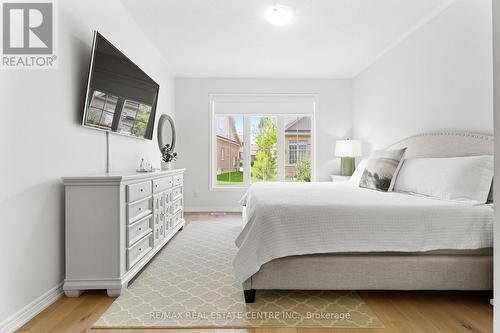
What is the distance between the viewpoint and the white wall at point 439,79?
2.61 metres

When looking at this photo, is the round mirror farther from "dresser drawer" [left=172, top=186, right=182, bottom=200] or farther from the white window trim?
"dresser drawer" [left=172, top=186, right=182, bottom=200]

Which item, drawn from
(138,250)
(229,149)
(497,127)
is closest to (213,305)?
(138,250)

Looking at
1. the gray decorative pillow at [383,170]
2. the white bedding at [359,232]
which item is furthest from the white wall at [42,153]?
the gray decorative pillow at [383,170]

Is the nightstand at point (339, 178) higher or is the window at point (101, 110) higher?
the window at point (101, 110)

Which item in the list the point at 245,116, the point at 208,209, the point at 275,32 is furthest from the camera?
the point at 245,116

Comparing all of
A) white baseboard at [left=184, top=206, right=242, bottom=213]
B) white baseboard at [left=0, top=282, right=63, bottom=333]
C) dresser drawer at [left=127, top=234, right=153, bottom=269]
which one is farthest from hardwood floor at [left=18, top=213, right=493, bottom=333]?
white baseboard at [left=184, top=206, right=242, bottom=213]

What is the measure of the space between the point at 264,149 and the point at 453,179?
366cm

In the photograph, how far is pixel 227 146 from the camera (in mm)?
5781

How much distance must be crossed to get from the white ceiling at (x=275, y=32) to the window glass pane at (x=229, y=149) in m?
1.02

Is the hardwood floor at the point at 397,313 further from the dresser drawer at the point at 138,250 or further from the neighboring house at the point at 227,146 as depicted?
the neighboring house at the point at 227,146

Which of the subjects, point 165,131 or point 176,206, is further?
point 165,131

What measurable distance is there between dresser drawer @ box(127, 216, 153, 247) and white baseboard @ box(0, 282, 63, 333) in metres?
0.55

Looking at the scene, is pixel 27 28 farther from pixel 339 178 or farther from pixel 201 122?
pixel 339 178

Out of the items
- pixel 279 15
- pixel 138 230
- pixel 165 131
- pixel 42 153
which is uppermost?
pixel 279 15
